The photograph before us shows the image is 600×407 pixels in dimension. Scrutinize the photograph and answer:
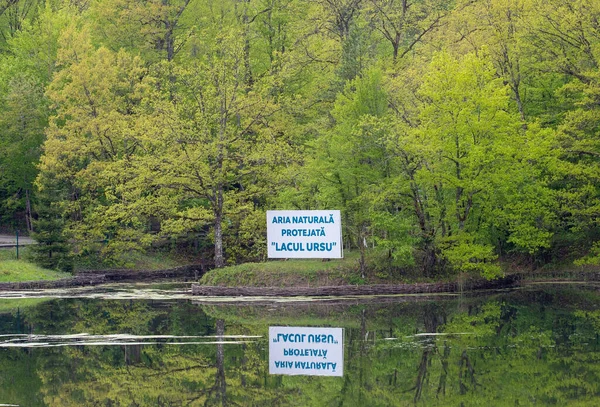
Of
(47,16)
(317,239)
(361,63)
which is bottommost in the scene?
(317,239)

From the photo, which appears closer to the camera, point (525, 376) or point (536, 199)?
point (525, 376)

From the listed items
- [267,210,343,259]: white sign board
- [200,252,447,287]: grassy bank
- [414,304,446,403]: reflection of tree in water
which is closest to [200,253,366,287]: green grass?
[200,252,447,287]: grassy bank

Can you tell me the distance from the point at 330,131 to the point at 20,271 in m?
16.0

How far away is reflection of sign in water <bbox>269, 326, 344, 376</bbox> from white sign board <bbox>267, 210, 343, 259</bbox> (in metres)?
10.6

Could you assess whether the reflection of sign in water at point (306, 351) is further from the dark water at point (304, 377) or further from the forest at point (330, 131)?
the forest at point (330, 131)

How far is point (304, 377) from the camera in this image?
1902 cm

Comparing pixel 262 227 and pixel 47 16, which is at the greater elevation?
pixel 47 16

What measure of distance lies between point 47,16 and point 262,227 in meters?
25.1

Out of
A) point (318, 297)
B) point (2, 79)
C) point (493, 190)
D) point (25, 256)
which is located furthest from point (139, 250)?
point (493, 190)

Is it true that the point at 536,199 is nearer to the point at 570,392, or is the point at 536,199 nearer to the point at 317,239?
the point at 317,239

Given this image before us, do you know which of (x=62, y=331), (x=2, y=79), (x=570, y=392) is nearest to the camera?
(x=570, y=392)

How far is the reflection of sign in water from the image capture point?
19.7 m

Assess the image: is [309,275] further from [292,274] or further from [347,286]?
[347,286]

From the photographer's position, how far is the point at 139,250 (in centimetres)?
5094
